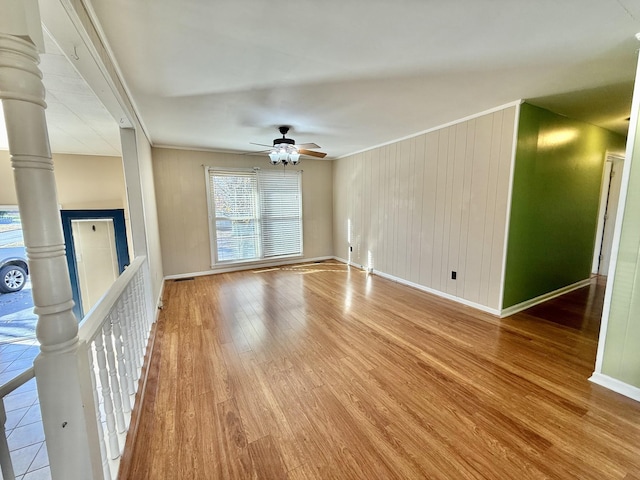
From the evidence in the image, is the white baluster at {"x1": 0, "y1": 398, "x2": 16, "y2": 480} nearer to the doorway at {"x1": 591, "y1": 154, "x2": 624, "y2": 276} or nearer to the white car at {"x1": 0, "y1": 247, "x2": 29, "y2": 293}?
the white car at {"x1": 0, "y1": 247, "x2": 29, "y2": 293}

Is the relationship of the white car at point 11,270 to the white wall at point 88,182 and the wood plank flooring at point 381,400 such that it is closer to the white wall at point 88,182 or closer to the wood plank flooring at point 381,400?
the white wall at point 88,182

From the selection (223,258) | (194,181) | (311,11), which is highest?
(311,11)

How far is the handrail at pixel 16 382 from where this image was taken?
31.4 inches

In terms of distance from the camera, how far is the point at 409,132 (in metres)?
3.91

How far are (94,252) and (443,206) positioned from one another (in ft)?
19.4

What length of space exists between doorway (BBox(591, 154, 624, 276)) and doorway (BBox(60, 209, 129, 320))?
820 cm

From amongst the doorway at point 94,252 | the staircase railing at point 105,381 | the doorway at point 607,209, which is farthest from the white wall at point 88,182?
the doorway at point 607,209

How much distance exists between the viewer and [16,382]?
85 cm

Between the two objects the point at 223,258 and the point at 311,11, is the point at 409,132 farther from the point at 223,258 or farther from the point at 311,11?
the point at 223,258

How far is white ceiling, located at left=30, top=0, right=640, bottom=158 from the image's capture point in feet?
4.85

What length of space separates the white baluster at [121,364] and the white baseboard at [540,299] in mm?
3589

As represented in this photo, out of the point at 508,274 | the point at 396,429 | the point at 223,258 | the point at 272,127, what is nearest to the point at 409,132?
the point at 272,127

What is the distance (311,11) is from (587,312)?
13.9 ft

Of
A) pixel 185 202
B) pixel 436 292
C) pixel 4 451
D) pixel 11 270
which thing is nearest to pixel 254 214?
pixel 185 202
